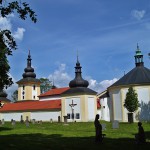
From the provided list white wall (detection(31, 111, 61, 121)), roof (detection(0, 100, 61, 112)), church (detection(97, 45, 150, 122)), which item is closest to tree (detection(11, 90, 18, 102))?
roof (detection(0, 100, 61, 112))

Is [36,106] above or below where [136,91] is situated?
below

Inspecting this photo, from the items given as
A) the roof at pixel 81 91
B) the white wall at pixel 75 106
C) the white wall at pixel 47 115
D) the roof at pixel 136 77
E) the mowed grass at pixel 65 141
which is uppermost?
the roof at pixel 136 77

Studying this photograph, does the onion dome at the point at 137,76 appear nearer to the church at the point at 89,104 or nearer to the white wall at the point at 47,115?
the church at the point at 89,104

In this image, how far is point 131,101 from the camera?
49719mm

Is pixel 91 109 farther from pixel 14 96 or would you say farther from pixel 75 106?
pixel 14 96

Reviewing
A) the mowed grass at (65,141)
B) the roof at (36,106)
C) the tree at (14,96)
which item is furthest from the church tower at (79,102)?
the tree at (14,96)

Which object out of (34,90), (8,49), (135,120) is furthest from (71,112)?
(8,49)

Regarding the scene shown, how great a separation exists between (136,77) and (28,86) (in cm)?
3927

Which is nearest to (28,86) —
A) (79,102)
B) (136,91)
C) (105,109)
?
(79,102)

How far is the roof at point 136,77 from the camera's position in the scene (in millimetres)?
52656

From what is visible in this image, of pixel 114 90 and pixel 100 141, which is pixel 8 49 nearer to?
pixel 100 141

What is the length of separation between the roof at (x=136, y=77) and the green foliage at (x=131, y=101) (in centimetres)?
302

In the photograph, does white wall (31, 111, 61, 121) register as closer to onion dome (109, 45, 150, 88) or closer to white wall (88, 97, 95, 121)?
white wall (88, 97, 95, 121)

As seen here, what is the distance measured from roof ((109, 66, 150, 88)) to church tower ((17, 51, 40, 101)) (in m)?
35.8
